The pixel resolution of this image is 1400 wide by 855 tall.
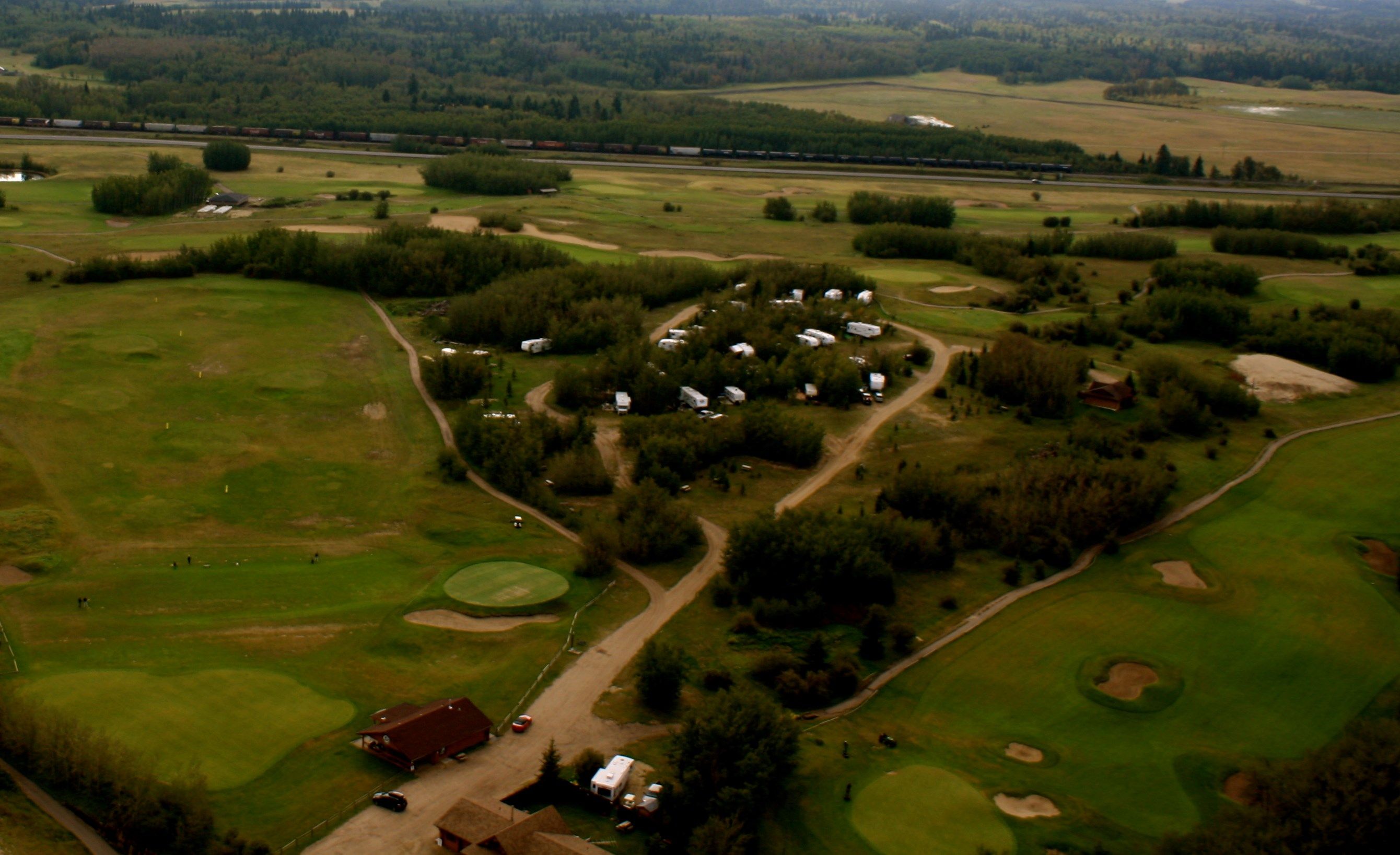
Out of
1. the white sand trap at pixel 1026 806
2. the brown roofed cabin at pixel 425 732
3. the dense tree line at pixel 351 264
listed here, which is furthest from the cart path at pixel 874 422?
the dense tree line at pixel 351 264

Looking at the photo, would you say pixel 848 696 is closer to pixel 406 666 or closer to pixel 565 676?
pixel 565 676

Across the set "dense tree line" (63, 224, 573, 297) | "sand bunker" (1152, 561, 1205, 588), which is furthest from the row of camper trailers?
"sand bunker" (1152, 561, 1205, 588)

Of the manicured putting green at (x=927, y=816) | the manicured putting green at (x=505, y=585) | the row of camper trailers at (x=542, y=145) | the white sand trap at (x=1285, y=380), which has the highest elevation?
the row of camper trailers at (x=542, y=145)

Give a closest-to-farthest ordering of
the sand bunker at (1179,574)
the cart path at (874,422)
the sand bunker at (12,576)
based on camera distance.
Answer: the sand bunker at (12,576) < the sand bunker at (1179,574) < the cart path at (874,422)

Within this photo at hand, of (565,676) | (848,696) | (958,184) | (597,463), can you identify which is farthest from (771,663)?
(958,184)

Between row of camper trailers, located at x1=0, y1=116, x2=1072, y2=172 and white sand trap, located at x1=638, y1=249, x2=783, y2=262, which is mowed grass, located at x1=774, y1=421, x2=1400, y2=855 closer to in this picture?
white sand trap, located at x1=638, y1=249, x2=783, y2=262

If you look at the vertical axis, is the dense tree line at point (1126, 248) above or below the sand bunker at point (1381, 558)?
above

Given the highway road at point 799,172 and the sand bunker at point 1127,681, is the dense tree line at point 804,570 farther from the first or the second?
the highway road at point 799,172
